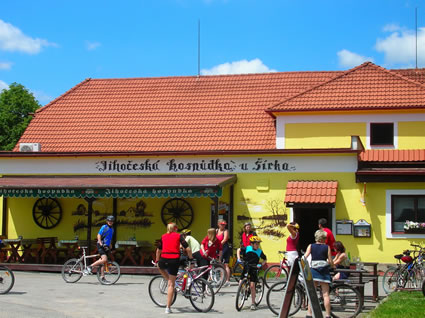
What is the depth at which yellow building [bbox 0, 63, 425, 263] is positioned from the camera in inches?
774

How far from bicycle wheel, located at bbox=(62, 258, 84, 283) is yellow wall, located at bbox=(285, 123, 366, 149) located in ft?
26.7

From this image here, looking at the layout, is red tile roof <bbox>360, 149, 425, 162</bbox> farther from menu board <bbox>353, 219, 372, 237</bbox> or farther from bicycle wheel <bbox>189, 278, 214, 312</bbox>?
bicycle wheel <bbox>189, 278, 214, 312</bbox>

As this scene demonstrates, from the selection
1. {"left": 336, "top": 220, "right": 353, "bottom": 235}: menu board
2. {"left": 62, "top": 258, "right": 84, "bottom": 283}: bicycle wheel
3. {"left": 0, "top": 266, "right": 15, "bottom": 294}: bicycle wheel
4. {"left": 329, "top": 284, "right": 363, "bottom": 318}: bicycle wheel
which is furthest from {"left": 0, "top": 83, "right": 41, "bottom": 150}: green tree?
{"left": 329, "top": 284, "right": 363, "bottom": 318}: bicycle wheel

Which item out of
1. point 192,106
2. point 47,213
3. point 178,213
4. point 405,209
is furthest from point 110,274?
point 192,106

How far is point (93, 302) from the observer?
43.4 feet

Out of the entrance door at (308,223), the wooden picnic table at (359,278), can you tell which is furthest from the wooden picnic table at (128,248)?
the wooden picnic table at (359,278)

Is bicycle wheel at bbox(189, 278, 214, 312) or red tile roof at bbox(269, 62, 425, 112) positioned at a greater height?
red tile roof at bbox(269, 62, 425, 112)

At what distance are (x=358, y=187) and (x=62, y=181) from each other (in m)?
9.35

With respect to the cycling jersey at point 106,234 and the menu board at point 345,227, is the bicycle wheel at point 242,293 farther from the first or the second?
the menu board at point 345,227

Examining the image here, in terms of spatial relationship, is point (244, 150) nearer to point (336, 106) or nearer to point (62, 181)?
point (336, 106)

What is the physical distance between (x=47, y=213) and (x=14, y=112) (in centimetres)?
2562

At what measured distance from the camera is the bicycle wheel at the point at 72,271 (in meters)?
17.1

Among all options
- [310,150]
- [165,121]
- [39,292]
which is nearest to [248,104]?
[165,121]

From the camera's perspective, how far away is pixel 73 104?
85.0ft
